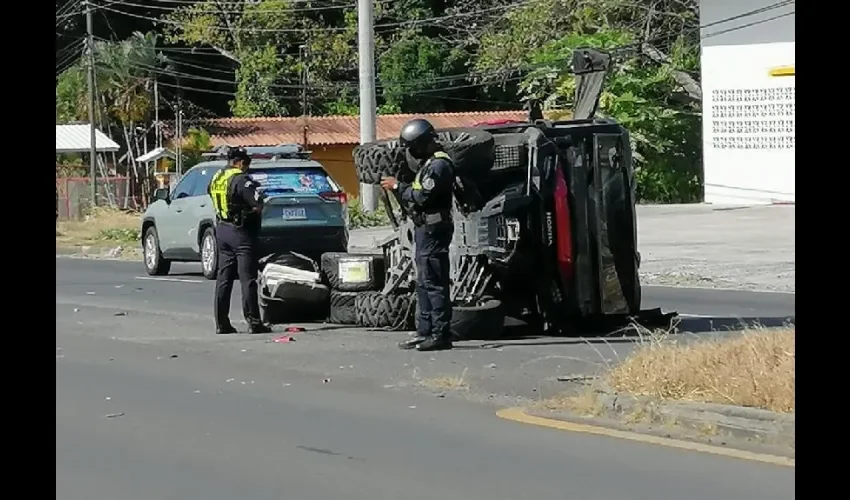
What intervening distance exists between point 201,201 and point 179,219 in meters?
0.75

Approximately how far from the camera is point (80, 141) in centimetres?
4525

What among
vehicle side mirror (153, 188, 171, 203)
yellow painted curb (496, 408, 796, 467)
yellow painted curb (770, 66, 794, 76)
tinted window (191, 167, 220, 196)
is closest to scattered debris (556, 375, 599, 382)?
yellow painted curb (496, 408, 796, 467)

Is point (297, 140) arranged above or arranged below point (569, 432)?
above

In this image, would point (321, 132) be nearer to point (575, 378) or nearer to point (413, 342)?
point (413, 342)

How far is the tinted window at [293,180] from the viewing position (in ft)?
62.5

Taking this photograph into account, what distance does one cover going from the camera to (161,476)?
7.58 m

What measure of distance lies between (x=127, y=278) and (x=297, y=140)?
26144 millimetres

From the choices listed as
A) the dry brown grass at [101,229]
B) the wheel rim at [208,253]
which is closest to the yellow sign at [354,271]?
the wheel rim at [208,253]

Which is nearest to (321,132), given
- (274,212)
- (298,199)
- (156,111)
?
(156,111)

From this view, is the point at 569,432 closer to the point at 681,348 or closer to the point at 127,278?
the point at 681,348

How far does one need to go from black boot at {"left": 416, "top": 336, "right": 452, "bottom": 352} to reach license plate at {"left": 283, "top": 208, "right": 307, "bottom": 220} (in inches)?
296
